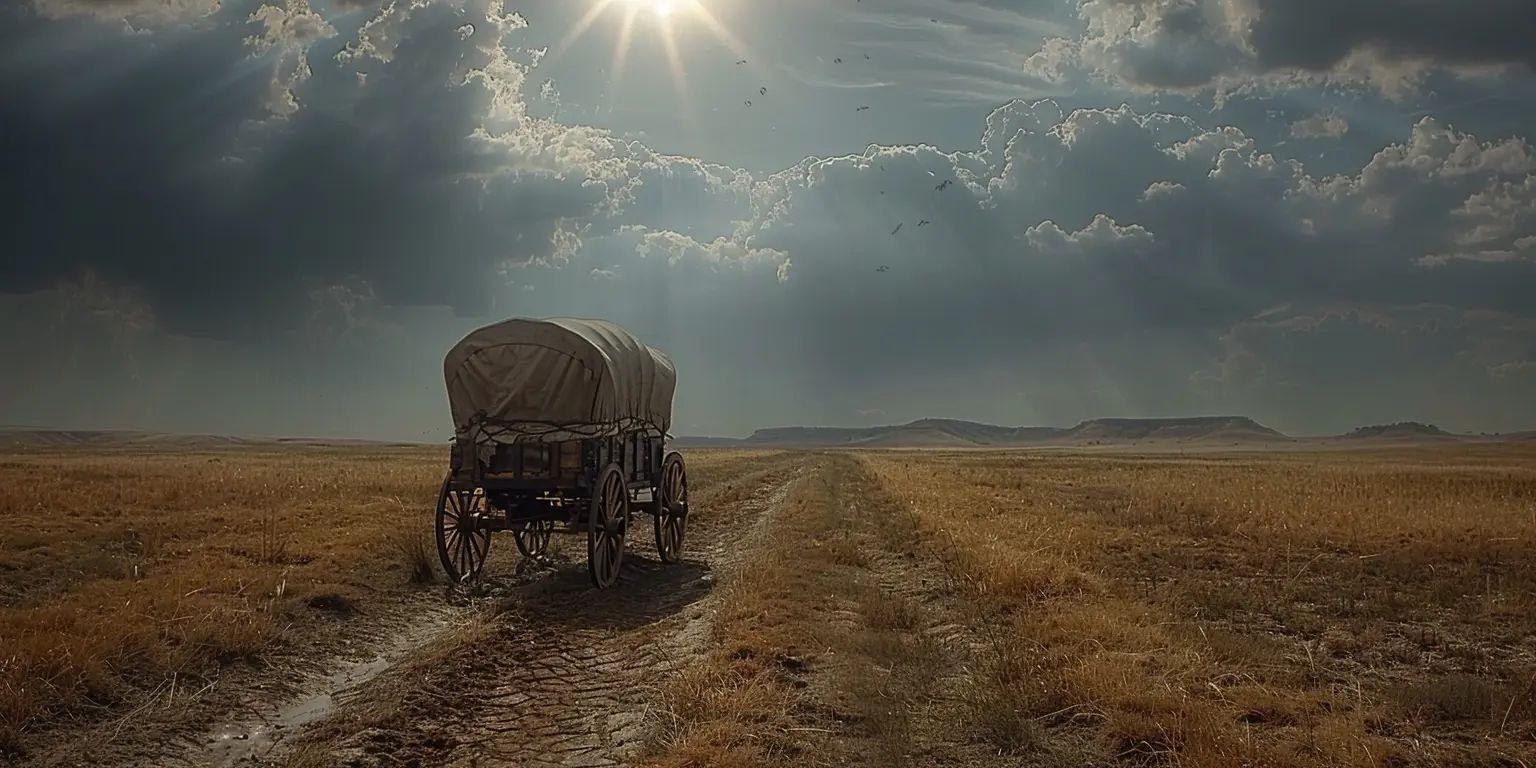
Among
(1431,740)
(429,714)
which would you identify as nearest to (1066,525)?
(1431,740)

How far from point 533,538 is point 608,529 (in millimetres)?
3831

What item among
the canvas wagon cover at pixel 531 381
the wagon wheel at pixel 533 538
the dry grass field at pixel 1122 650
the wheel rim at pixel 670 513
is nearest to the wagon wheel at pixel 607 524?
the canvas wagon cover at pixel 531 381

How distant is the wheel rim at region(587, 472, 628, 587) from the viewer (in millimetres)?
12891

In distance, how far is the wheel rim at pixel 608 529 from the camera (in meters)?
12.9

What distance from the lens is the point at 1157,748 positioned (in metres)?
6.35

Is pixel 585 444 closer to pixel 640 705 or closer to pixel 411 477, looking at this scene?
pixel 640 705

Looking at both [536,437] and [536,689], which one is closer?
[536,689]

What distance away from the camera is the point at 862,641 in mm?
9398

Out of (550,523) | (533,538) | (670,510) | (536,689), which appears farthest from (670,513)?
(536,689)

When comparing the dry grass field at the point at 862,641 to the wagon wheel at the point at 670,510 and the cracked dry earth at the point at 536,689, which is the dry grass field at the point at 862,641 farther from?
the wagon wheel at the point at 670,510

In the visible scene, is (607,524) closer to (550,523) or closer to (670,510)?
(550,523)

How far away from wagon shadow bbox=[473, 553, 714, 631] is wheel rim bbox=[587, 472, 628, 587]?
27 centimetres

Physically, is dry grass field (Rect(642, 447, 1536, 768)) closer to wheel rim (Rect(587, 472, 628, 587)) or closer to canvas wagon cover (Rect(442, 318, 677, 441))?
wheel rim (Rect(587, 472, 628, 587))

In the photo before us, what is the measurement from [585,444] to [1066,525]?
1062cm
